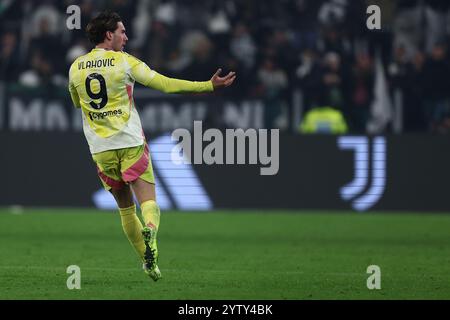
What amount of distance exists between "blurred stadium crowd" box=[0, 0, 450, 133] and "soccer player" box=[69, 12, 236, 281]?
907 cm

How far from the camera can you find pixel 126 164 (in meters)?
8.69

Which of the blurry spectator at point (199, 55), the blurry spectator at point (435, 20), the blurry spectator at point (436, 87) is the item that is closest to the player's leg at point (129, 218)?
the blurry spectator at point (436, 87)

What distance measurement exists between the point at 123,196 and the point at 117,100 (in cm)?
79

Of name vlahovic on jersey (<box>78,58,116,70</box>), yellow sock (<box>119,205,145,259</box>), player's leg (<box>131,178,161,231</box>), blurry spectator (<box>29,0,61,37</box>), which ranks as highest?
blurry spectator (<box>29,0,61,37</box>)

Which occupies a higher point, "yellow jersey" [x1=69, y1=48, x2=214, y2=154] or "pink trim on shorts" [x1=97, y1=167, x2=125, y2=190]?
"yellow jersey" [x1=69, y1=48, x2=214, y2=154]

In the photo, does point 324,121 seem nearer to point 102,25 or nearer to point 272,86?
point 272,86

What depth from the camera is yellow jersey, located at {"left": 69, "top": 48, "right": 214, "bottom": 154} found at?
8.56m

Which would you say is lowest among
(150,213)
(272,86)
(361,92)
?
(150,213)

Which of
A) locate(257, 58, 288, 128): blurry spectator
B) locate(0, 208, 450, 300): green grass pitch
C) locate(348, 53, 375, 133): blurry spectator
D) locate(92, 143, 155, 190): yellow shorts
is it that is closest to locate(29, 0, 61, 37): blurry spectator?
locate(257, 58, 288, 128): blurry spectator

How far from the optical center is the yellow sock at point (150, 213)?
854cm

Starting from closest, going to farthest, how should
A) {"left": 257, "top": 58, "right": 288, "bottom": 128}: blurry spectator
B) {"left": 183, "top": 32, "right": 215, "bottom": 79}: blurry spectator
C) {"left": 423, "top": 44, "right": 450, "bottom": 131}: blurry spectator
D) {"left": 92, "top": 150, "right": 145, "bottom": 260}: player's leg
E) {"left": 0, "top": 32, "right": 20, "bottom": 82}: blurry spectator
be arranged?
1. {"left": 92, "top": 150, "right": 145, "bottom": 260}: player's leg
2. {"left": 257, "top": 58, "right": 288, "bottom": 128}: blurry spectator
3. {"left": 423, "top": 44, "right": 450, "bottom": 131}: blurry spectator
4. {"left": 183, "top": 32, "right": 215, "bottom": 79}: blurry spectator
5. {"left": 0, "top": 32, "right": 20, "bottom": 82}: blurry spectator

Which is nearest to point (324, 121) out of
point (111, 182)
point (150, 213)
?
point (111, 182)

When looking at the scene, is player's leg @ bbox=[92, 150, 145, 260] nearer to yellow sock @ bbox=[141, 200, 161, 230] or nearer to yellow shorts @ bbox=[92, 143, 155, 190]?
yellow shorts @ bbox=[92, 143, 155, 190]

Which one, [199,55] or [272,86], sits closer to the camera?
[272,86]
